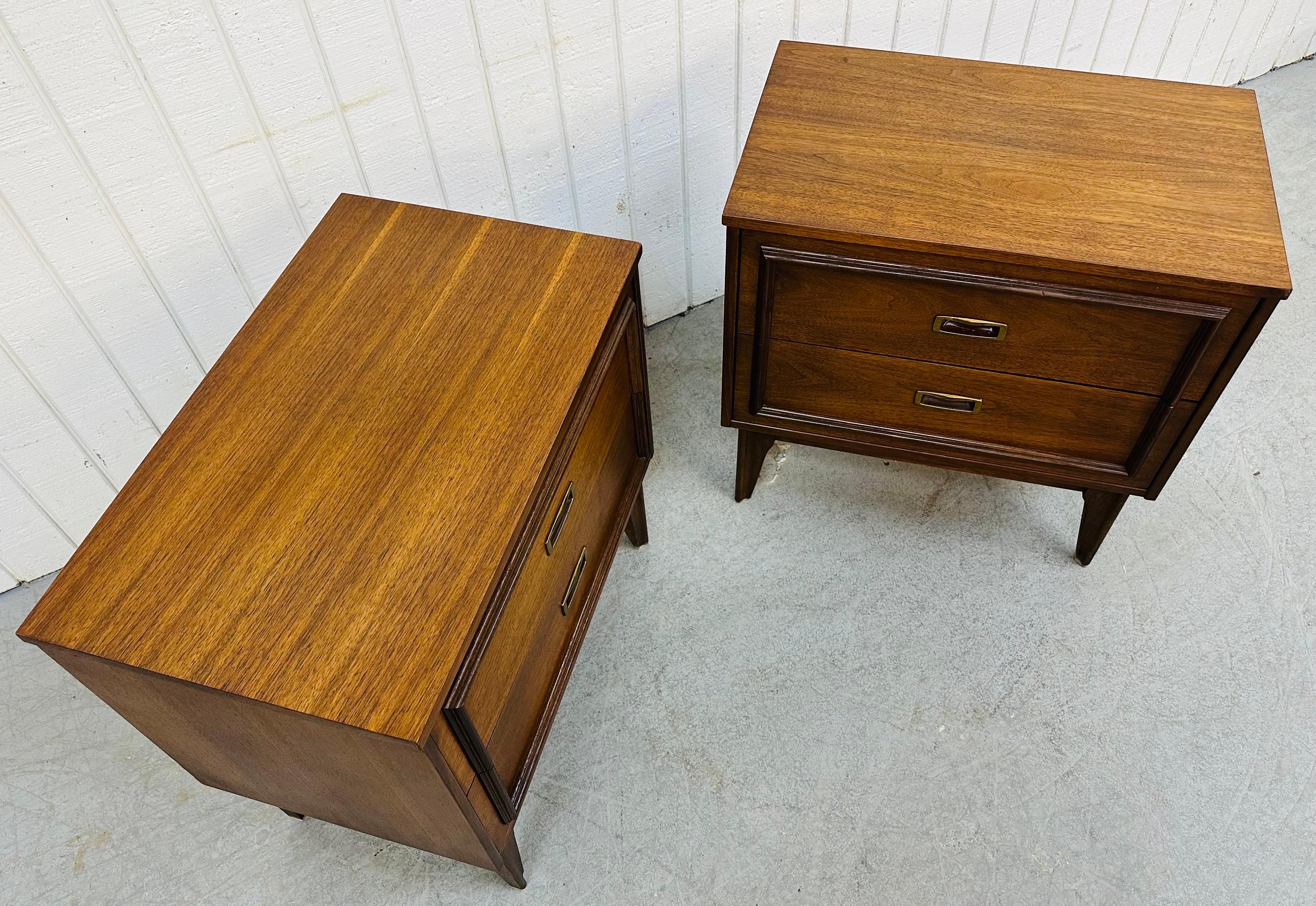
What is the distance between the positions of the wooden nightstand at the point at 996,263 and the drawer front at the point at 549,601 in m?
0.21

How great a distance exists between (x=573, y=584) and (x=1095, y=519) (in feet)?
2.59

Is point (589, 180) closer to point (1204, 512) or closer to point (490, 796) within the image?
point (490, 796)

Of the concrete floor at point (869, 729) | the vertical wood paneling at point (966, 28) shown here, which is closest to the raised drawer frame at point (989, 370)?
the concrete floor at point (869, 729)

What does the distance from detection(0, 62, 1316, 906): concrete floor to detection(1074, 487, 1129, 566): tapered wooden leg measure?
3 cm

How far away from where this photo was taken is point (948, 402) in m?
1.21

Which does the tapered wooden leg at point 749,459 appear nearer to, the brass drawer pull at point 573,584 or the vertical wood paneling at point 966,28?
the brass drawer pull at point 573,584

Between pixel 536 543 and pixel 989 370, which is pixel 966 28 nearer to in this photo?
pixel 989 370

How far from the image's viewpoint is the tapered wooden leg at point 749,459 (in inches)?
55.5

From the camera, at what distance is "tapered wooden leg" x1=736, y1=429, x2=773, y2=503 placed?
141 centimetres

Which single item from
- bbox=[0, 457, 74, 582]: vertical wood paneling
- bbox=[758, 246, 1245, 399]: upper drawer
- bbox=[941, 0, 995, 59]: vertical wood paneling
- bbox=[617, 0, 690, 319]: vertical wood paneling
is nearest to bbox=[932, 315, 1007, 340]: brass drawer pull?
bbox=[758, 246, 1245, 399]: upper drawer

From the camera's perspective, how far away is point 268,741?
2.79 ft

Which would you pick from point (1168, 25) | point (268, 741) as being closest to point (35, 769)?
point (268, 741)

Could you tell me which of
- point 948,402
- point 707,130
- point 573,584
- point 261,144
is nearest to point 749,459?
point 948,402

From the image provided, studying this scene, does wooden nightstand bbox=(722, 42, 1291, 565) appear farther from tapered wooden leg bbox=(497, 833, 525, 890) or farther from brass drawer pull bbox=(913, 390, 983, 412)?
tapered wooden leg bbox=(497, 833, 525, 890)
